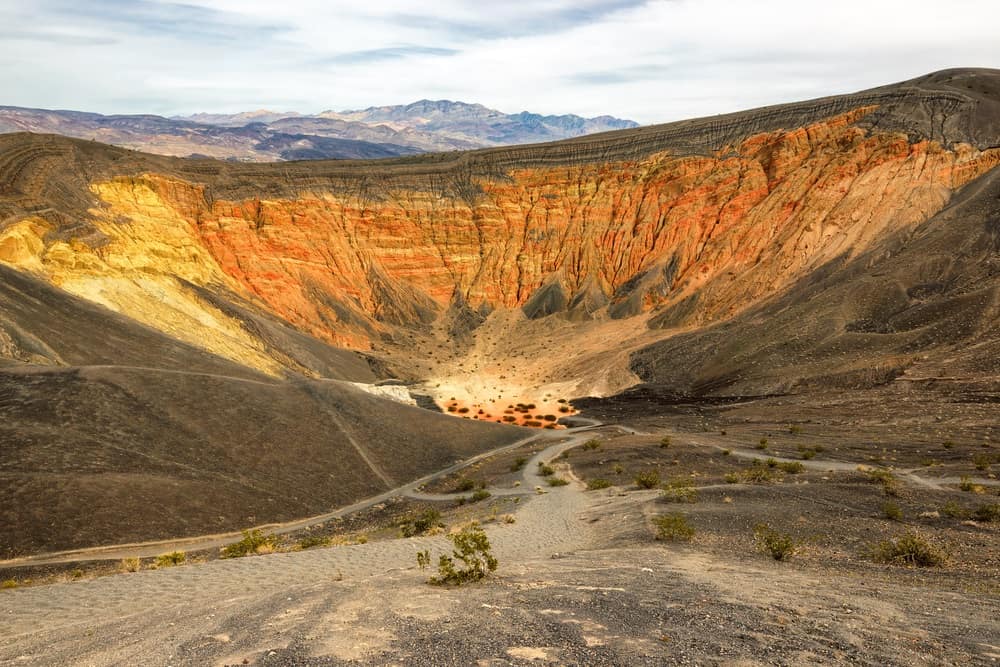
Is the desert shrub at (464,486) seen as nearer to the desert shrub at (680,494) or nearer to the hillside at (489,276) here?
the hillside at (489,276)

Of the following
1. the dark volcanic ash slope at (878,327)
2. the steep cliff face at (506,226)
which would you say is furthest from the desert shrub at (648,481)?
the steep cliff face at (506,226)

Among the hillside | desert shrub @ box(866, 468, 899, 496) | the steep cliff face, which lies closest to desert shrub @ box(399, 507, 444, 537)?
the hillside

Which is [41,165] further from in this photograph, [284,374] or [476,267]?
[476,267]

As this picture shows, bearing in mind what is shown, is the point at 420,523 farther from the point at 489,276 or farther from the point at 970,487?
the point at 489,276

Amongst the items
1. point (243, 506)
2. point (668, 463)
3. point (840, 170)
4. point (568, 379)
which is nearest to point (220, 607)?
point (243, 506)

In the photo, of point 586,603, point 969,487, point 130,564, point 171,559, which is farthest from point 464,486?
point 586,603

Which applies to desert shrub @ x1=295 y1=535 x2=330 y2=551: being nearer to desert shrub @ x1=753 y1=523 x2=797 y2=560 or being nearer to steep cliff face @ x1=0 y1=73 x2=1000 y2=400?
desert shrub @ x1=753 y1=523 x2=797 y2=560
